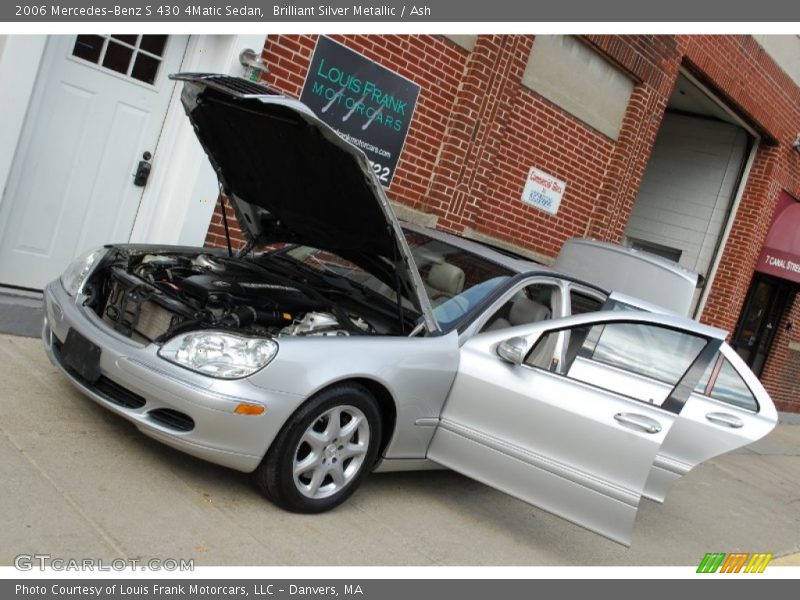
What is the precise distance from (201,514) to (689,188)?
40.9 feet

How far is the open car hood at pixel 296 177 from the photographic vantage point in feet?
13.6

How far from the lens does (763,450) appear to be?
36.0 ft

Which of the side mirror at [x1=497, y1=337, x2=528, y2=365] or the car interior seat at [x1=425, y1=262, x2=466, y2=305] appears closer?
the side mirror at [x1=497, y1=337, x2=528, y2=365]

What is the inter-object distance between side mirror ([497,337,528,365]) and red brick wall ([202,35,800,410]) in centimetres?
340

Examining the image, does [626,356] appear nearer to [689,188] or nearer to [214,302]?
[214,302]

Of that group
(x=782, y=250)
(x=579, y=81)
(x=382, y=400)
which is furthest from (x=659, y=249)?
(x=382, y=400)

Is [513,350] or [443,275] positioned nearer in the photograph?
[513,350]

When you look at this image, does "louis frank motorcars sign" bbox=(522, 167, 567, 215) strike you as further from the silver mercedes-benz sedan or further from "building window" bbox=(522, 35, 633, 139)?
the silver mercedes-benz sedan

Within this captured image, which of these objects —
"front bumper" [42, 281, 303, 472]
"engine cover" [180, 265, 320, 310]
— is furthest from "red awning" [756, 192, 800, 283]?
"front bumper" [42, 281, 303, 472]

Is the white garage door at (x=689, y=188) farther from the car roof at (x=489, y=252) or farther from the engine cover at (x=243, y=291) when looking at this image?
the engine cover at (x=243, y=291)

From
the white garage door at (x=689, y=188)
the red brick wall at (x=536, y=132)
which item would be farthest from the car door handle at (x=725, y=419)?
the white garage door at (x=689, y=188)

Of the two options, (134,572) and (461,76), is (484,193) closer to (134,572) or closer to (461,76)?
(461,76)

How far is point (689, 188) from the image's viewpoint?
1433 centimetres

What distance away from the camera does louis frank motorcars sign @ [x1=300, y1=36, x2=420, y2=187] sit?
723 centimetres
